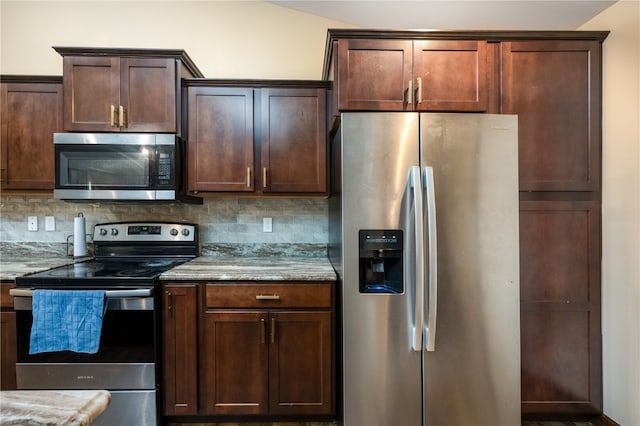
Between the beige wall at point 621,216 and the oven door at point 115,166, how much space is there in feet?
8.57

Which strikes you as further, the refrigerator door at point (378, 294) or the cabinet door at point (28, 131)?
the cabinet door at point (28, 131)

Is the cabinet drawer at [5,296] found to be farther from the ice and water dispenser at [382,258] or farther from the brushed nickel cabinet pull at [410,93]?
the brushed nickel cabinet pull at [410,93]

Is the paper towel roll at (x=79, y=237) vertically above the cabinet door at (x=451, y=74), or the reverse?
the cabinet door at (x=451, y=74)

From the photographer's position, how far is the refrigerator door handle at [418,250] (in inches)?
60.5

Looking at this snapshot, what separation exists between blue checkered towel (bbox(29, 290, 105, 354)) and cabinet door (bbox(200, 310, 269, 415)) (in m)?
0.57

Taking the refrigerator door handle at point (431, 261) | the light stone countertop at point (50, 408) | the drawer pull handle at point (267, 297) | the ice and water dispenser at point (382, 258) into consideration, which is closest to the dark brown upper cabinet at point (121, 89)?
the drawer pull handle at point (267, 297)

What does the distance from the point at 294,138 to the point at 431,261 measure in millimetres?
1191

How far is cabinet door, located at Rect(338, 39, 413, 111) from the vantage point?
1.76 meters

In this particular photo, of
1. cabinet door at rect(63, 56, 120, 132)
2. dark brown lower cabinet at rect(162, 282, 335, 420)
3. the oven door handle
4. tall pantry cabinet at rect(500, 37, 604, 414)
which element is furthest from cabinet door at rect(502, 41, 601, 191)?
cabinet door at rect(63, 56, 120, 132)

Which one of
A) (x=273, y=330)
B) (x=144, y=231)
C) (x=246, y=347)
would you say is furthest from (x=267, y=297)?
(x=144, y=231)

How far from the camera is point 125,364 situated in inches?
69.2

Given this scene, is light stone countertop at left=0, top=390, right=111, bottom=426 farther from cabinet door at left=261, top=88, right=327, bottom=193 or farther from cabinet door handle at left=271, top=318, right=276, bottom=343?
cabinet door at left=261, top=88, right=327, bottom=193

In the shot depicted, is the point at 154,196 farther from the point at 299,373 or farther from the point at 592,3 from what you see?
the point at 592,3

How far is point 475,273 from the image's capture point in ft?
5.30
